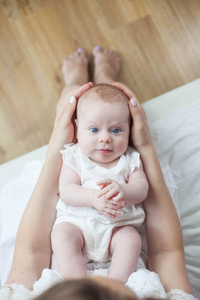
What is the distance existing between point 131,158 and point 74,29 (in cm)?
82

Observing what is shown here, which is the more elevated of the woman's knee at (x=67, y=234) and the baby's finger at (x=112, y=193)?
the baby's finger at (x=112, y=193)

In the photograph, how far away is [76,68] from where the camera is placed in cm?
153

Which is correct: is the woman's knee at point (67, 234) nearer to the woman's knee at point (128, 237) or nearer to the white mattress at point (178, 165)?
the woman's knee at point (128, 237)

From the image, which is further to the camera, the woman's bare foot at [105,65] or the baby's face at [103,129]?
the woman's bare foot at [105,65]

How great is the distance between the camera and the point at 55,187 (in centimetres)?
113

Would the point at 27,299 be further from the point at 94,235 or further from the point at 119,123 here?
the point at 119,123

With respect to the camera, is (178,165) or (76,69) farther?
(76,69)

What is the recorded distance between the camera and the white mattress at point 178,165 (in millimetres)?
1159

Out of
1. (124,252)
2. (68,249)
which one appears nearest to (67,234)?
(68,249)

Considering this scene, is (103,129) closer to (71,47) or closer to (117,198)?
(117,198)

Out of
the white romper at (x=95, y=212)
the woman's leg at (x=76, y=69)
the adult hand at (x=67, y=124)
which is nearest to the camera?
the white romper at (x=95, y=212)

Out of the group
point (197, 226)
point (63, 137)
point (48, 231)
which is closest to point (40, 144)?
point (63, 137)

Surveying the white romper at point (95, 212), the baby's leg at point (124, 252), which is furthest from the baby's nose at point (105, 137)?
the baby's leg at point (124, 252)

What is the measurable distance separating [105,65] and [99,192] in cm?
78
